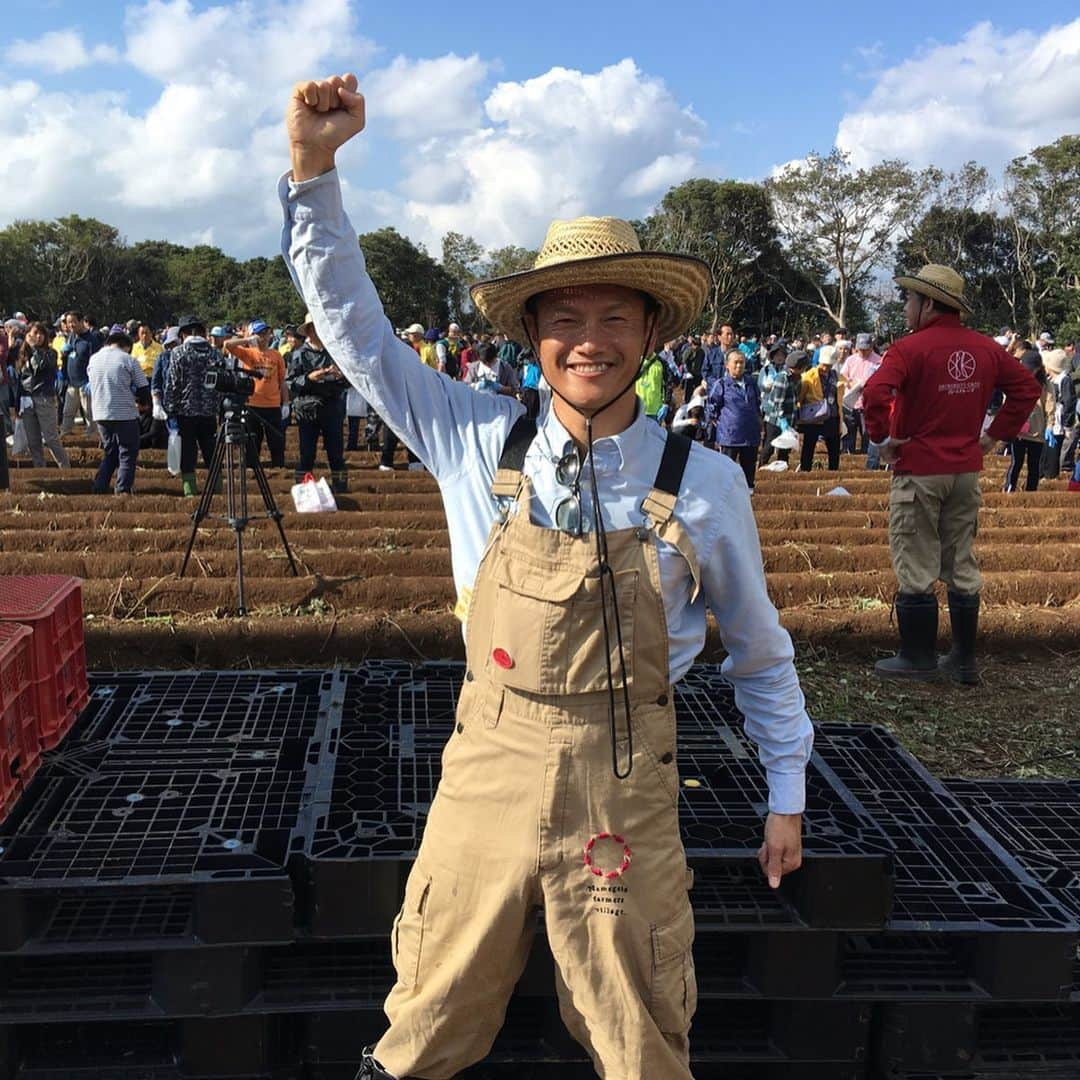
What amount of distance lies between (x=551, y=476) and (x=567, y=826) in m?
0.60

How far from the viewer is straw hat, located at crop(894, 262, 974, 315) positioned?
4.52 meters

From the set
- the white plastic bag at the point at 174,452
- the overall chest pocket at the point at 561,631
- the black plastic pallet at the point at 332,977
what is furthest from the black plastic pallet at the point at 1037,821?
the white plastic bag at the point at 174,452

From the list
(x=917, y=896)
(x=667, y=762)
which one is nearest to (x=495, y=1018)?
(x=667, y=762)

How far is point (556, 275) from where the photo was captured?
1635mm

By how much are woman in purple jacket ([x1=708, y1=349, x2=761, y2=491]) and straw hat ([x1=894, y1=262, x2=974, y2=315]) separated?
3985 mm

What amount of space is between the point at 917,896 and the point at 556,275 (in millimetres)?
1680

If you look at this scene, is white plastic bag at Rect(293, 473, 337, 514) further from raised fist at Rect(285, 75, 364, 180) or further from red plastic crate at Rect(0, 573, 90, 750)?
raised fist at Rect(285, 75, 364, 180)

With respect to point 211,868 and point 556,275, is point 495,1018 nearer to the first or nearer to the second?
point 211,868

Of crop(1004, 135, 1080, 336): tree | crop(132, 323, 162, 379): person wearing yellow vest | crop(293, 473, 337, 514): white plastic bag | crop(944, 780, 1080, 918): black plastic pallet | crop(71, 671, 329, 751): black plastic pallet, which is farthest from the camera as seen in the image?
crop(1004, 135, 1080, 336): tree

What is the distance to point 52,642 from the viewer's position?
2.64 m

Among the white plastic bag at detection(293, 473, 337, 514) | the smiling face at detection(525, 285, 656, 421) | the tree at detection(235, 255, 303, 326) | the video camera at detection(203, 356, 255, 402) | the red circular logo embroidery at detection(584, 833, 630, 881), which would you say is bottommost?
the red circular logo embroidery at detection(584, 833, 630, 881)

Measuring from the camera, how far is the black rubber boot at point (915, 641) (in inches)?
189

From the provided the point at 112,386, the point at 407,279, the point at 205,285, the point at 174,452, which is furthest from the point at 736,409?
the point at 205,285

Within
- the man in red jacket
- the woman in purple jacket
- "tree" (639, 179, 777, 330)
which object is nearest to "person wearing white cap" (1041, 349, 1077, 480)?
the woman in purple jacket
